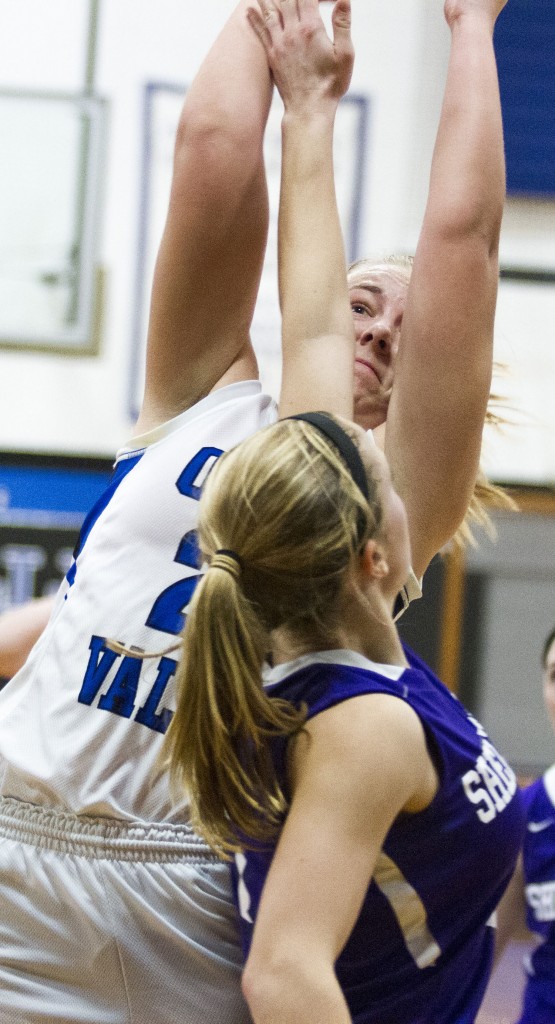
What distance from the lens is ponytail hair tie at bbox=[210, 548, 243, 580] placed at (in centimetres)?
114

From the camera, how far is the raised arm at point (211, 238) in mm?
1341

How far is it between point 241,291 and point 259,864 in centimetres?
60

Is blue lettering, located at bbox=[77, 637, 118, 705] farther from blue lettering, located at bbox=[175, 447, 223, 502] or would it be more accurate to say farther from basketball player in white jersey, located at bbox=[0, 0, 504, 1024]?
blue lettering, located at bbox=[175, 447, 223, 502]

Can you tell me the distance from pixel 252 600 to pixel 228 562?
2.1 inches

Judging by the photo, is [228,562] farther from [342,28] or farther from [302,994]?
[342,28]

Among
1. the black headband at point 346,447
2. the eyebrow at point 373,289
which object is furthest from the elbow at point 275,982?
the eyebrow at point 373,289

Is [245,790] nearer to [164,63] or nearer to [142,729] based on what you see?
[142,729]

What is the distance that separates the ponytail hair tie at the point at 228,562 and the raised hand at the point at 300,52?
0.56 meters

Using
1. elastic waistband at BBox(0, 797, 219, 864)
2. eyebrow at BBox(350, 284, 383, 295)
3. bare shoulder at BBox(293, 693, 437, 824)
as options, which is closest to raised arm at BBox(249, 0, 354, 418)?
eyebrow at BBox(350, 284, 383, 295)

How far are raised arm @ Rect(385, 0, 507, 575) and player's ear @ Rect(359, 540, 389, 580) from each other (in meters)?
0.21

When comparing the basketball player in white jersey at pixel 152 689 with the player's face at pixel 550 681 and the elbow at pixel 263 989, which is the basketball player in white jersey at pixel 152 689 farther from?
the player's face at pixel 550 681

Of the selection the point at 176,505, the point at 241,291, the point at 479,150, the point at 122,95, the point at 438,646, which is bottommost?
the point at 438,646

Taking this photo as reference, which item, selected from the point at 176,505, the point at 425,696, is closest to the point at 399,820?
the point at 425,696

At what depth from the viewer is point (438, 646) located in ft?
16.2
